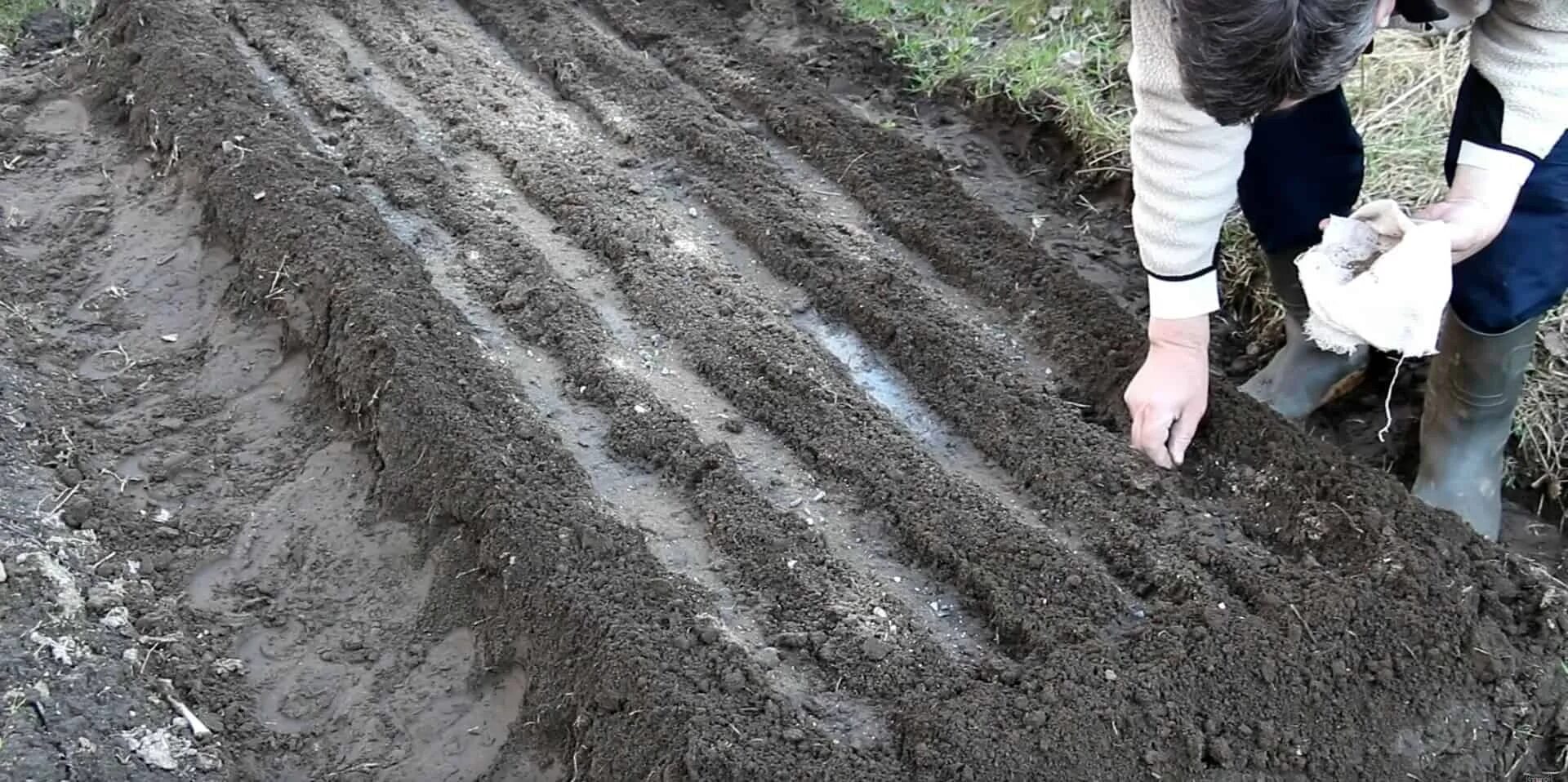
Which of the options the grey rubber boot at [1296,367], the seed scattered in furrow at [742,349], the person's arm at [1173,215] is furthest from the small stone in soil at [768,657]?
the grey rubber boot at [1296,367]

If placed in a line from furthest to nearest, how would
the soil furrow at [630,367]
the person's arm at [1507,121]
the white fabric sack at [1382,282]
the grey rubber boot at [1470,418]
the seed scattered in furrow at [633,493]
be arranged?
the soil furrow at [630,367] < the grey rubber boot at [1470,418] < the seed scattered in furrow at [633,493] < the person's arm at [1507,121] < the white fabric sack at [1382,282]

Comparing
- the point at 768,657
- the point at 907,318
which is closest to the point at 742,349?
the point at 907,318

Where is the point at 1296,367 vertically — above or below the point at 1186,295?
below

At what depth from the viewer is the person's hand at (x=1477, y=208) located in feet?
6.04

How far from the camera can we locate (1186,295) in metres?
2.06

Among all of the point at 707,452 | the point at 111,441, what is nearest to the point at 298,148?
the point at 111,441

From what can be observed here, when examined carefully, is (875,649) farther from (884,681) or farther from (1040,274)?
(1040,274)

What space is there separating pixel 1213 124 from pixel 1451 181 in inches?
21.2

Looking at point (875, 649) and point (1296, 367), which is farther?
point (1296, 367)

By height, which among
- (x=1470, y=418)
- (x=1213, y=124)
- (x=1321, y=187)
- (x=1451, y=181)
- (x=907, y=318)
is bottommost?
(x=907, y=318)

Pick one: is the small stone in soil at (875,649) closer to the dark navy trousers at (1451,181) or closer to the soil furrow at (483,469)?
the soil furrow at (483,469)

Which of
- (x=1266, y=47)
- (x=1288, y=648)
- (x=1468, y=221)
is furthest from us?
(x=1288, y=648)

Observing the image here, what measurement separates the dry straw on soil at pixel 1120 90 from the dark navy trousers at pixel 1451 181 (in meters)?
0.40

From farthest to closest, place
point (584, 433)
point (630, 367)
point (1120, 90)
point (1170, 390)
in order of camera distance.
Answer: point (1120, 90) → point (630, 367) → point (584, 433) → point (1170, 390)
